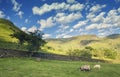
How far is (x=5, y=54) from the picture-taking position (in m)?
62.7

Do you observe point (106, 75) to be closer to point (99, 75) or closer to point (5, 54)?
point (99, 75)

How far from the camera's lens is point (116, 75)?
4509 centimetres

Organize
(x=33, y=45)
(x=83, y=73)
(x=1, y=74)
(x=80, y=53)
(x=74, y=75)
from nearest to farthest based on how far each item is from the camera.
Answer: (x=1, y=74) → (x=74, y=75) → (x=83, y=73) → (x=33, y=45) → (x=80, y=53)

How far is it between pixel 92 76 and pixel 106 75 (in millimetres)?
4195

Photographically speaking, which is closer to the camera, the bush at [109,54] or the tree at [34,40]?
the tree at [34,40]

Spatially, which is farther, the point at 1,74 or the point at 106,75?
the point at 106,75

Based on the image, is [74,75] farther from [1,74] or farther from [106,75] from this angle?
[1,74]

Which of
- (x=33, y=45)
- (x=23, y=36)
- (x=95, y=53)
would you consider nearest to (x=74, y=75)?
(x=33, y=45)

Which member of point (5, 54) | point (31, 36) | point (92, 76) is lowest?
point (92, 76)

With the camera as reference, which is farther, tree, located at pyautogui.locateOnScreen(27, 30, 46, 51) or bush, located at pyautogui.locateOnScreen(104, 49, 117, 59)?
bush, located at pyautogui.locateOnScreen(104, 49, 117, 59)

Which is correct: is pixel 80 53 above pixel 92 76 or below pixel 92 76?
above

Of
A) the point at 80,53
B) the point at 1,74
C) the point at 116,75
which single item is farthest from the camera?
the point at 80,53

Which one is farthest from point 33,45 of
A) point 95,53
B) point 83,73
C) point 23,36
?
point 95,53

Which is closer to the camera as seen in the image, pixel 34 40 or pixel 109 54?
pixel 34 40
